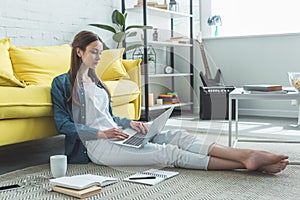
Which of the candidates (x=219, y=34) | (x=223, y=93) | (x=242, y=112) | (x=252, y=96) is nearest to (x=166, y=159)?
(x=252, y=96)

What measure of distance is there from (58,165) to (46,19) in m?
1.82

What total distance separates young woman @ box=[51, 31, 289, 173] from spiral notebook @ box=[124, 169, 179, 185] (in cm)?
6

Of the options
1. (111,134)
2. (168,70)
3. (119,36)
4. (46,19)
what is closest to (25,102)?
(111,134)

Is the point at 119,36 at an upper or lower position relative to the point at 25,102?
upper

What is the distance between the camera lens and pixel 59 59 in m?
2.89

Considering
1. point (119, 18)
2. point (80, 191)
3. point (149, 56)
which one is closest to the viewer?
point (80, 191)

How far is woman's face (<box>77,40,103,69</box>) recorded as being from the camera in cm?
205

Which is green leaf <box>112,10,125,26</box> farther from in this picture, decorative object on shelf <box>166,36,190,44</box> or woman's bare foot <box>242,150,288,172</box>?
woman's bare foot <box>242,150,288,172</box>

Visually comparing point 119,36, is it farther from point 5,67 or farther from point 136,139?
point 136,139

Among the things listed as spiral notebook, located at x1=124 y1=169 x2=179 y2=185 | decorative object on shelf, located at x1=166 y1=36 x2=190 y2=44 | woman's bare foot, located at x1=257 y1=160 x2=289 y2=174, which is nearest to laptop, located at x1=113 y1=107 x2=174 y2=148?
spiral notebook, located at x1=124 y1=169 x2=179 y2=185

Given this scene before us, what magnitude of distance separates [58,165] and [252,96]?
1108 mm

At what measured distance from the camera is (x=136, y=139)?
1.98 meters

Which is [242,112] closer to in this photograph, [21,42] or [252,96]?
[252,96]

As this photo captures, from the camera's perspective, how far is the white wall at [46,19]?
3.03m
